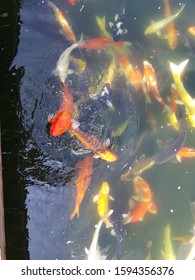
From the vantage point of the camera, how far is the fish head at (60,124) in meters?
2.62

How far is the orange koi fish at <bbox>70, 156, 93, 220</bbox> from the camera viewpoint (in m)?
2.61

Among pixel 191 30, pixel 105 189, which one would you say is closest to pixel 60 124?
pixel 105 189

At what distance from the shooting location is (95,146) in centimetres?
264

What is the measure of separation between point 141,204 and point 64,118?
61 cm

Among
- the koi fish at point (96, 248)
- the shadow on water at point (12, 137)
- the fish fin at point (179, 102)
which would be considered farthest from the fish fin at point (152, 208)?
the shadow on water at point (12, 137)

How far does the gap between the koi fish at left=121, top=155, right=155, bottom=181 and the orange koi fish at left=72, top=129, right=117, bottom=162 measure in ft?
0.34

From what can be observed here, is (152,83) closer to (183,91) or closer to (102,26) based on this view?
(183,91)

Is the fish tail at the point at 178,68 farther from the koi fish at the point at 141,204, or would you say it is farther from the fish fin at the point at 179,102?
the koi fish at the point at 141,204

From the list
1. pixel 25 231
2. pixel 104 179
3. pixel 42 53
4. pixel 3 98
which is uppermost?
pixel 42 53

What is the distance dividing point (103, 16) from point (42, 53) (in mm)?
383

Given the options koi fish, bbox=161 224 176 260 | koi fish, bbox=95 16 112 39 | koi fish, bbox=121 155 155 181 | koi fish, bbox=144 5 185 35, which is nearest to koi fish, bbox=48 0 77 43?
koi fish, bbox=95 16 112 39

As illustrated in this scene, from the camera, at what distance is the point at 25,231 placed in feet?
8.60
